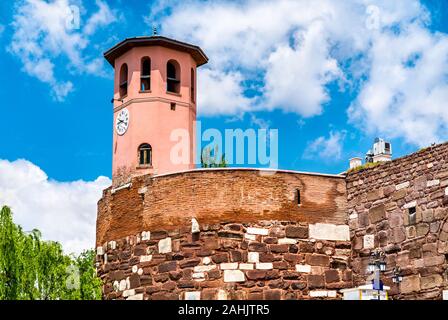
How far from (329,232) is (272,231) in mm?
1585

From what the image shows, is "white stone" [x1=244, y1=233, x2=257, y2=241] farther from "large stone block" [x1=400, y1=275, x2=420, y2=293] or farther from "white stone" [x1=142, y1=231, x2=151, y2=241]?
"large stone block" [x1=400, y1=275, x2=420, y2=293]

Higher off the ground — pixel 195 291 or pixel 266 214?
pixel 266 214

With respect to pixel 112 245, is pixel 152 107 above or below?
above

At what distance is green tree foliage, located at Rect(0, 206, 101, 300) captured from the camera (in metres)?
21.7

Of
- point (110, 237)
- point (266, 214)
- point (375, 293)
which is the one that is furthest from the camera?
point (110, 237)

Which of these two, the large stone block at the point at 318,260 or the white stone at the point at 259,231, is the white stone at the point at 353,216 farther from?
the white stone at the point at 259,231

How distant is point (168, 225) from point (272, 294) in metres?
3.30

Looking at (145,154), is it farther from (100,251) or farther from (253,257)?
(253,257)

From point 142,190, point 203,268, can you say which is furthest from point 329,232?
point 142,190

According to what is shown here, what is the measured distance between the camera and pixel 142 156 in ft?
109

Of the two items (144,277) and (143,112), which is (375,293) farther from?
(143,112)

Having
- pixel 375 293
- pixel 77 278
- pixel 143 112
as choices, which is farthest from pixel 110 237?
pixel 143 112

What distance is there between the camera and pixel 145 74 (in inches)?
1318

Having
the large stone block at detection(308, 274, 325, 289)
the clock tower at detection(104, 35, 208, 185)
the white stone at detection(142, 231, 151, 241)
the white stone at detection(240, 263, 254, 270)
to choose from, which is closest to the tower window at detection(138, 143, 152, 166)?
the clock tower at detection(104, 35, 208, 185)
